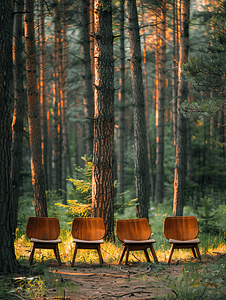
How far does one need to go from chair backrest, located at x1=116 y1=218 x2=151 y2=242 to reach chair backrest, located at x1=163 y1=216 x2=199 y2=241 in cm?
41

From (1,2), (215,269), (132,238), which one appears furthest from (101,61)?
(215,269)

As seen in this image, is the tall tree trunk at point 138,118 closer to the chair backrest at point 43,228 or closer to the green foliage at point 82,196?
the green foliage at point 82,196

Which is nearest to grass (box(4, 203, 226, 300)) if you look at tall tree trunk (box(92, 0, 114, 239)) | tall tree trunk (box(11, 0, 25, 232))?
tall tree trunk (box(92, 0, 114, 239))

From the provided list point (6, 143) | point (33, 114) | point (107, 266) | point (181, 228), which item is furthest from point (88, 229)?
point (33, 114)

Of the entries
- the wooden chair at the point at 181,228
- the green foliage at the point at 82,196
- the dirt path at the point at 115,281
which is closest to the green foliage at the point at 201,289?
the dirt path at the point at 115,281

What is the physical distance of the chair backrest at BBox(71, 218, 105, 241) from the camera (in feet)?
18.6

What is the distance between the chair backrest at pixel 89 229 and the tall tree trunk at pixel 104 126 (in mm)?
653

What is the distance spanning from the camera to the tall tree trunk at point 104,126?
21.0 feet

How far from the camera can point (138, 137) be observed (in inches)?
346

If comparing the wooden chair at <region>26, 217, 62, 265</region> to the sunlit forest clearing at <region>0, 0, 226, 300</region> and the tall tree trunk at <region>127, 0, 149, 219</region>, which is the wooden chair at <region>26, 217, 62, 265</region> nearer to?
the sunlit forest clearing at <region>0, 0, 226, 300</region>

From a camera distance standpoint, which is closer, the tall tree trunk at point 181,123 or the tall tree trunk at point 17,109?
the tall tree trunk at point 17,109

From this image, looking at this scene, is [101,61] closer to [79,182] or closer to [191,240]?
[79,182]

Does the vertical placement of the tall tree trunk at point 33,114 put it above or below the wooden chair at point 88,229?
above

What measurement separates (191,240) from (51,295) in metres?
2.91
